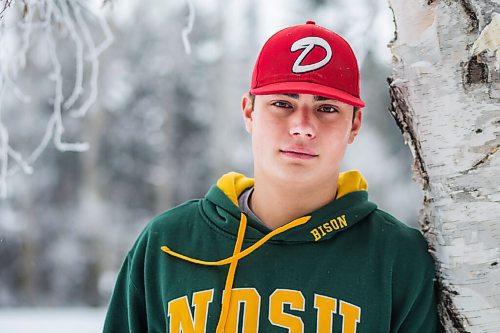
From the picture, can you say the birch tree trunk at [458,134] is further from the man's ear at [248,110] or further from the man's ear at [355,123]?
the man's ear at [248,110]

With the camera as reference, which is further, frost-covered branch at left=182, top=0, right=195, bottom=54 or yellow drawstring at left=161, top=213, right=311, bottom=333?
frost-covered branch at left=182, top=0, right=195, bottom=54

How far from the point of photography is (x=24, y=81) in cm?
1452

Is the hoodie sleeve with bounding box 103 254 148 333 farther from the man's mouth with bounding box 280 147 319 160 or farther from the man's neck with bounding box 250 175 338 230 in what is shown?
the man's mouth with bounding box 280 147 319 160

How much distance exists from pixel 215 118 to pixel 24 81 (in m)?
4.38

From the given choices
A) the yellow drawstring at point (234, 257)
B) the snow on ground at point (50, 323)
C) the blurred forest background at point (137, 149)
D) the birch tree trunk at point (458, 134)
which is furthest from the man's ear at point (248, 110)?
the blurred forest background at point (137, 149)

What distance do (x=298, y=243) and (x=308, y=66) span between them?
458 mm

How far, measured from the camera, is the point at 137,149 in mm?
16266

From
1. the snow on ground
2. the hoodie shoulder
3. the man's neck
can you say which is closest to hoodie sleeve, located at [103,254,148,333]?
the man's neck

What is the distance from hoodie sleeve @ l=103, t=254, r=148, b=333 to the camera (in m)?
1.87

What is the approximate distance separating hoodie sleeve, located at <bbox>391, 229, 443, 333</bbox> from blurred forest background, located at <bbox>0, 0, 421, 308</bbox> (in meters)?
12.9

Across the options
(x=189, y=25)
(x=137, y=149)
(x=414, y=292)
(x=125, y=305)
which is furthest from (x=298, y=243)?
(x=137, y=149)

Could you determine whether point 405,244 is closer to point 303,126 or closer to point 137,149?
point 303,126

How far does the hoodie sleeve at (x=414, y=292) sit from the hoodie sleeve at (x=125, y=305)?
0.70 meters

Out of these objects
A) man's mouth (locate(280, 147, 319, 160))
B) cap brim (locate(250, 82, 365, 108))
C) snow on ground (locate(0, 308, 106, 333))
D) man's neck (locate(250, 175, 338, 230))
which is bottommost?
snow on ground (locate(0, 308, 106, 333))
